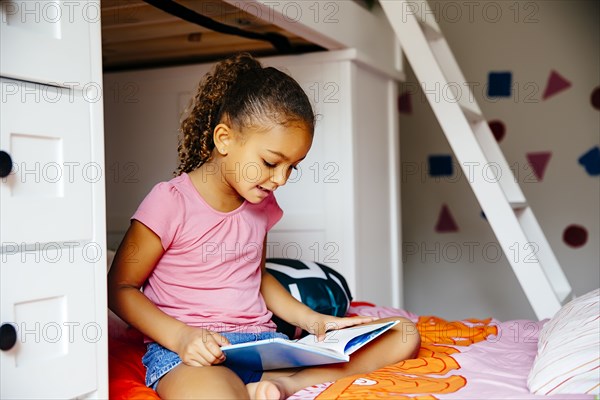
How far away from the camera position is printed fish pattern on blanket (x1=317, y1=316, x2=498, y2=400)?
42.0 inches

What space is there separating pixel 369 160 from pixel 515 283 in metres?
1.05

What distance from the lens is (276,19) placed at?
67.9 inches

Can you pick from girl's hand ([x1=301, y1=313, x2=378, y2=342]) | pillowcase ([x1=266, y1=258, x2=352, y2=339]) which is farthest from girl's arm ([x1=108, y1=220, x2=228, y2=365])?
pillowcase ([x1=266, y1=258, x2=352, y2=339])

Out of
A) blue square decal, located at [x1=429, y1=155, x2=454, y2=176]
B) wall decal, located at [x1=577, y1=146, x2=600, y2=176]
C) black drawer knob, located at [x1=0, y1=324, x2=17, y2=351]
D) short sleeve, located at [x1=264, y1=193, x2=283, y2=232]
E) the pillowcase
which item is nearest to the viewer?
black drawer knob, located at [x1=0, y1=324, x2=17, y2=351]

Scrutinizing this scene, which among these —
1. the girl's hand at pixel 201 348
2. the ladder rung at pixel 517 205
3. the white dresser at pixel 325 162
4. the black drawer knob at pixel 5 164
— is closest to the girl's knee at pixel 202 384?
the girl's hand at pixel 201 348

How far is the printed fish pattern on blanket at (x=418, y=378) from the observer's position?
1.07 metres

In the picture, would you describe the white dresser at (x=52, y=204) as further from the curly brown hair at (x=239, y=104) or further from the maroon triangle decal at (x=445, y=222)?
the maroon triangle decal at (x=445, y=222)

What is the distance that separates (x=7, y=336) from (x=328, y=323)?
613 millimetres

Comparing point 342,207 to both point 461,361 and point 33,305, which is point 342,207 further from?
point 33,305

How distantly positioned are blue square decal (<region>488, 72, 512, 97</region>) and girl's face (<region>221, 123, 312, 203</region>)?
1.87m

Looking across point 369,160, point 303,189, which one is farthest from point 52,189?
point 369,160

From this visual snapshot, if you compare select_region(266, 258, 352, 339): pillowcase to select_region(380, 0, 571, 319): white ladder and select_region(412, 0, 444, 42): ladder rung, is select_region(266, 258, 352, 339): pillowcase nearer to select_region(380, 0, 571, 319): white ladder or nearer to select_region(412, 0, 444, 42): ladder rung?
select_region(380, 0, 571, 319): white ladder

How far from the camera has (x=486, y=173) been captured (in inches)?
78.7

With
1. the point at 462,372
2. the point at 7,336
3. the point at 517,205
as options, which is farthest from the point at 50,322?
the point at 517,205
